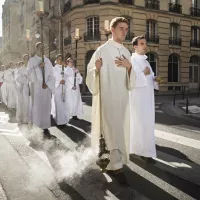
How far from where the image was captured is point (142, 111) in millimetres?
4812

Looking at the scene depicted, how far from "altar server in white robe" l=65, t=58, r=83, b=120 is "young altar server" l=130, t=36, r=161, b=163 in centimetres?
506

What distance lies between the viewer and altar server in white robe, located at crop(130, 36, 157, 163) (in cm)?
474

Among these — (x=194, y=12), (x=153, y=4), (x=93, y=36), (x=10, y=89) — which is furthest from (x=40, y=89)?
(x=194, y=12)

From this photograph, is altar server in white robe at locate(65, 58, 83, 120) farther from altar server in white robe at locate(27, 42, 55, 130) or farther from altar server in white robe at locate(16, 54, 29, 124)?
altar server in white robe at locate(27, 42, 55, 130)

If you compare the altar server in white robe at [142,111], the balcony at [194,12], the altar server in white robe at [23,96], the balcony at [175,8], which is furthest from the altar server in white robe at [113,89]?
the balcony at [194,12]

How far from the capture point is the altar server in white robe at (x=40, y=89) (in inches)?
289

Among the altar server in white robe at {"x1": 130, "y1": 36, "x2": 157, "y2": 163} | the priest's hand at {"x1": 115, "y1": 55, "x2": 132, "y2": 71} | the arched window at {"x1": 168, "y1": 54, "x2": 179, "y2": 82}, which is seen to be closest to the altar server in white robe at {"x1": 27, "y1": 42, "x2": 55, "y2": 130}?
the altar server in white robe at {"x1": 130, "y1": 36, "x2": 157, "y2": 163}

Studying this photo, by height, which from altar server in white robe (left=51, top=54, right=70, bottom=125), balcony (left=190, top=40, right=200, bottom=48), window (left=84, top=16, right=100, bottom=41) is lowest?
altar server in white robe (left=51, top=54, right=70, bottom=125)

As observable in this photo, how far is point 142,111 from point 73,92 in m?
5.57

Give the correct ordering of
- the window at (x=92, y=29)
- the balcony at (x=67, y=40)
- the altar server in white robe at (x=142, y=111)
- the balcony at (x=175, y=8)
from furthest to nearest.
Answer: the balcony at (x=175, y=8) < the balcony at (x=67, y=40) < the window at (x=92, y=29) < the altar server in white robe at (x=142, y=111)

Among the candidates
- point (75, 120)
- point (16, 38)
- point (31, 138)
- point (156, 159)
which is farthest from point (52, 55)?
point (156, 159)

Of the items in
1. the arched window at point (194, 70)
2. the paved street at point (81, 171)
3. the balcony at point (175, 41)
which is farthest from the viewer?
the arched window at point (194, 70)

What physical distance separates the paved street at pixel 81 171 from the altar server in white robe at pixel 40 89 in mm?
573

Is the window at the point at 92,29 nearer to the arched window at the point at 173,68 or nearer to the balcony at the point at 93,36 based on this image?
the balcony at the point at 93,36
